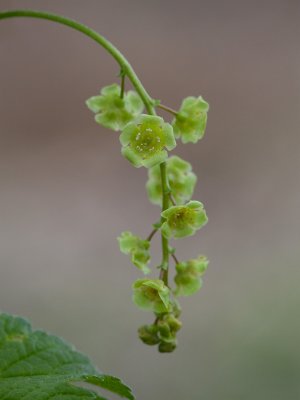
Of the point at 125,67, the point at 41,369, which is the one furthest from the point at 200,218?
the point at 41,369

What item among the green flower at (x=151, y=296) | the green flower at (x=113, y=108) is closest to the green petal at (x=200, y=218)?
the green flower at (x=151, y=296)

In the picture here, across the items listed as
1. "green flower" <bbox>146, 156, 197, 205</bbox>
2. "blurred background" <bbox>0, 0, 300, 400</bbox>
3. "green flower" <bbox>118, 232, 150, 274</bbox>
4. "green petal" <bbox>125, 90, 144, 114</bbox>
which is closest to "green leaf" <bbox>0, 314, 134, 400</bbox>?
"green flower" <bbox>118, 232, 150, 274</bbox>

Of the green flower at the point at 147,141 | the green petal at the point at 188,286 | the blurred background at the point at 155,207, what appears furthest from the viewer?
the blurred background at the point at 155,207

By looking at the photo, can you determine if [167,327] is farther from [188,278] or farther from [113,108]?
[113,108]

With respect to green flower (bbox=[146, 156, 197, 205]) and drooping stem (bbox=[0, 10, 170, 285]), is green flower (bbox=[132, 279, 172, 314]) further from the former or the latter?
green flower (bbox=[146, 156, 197, 205])

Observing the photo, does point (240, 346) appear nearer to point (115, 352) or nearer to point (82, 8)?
point (115, 352)

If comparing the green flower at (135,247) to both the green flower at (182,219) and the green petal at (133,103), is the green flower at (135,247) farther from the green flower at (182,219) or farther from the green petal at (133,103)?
the green petal at (133,103)
